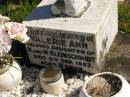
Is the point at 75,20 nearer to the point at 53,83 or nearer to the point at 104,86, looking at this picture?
the point at 53,83

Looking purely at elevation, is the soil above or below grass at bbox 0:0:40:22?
below

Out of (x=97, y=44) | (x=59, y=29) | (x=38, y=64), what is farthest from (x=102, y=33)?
(x=38, y=64)

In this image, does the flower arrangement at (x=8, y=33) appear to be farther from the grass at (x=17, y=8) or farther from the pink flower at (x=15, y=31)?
the grass at (x=17, y=8)

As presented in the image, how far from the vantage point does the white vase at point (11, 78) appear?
4.14 meters

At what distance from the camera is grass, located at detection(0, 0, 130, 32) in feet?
16.9

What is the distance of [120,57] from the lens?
457cm

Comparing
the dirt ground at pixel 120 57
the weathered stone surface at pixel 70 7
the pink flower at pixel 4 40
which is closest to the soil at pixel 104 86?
the dirt ground at pixel 120 57

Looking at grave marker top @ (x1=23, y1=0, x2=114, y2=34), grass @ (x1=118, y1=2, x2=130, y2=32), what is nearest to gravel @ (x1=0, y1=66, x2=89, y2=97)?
grave marker top @ (x1=23, y1=0, x2=114, y2=34)

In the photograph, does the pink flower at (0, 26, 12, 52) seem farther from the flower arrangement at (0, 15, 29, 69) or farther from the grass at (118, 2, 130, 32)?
the grass at (118, 2, 130, 32)

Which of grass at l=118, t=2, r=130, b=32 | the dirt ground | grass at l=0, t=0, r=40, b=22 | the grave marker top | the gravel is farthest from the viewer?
grass at l=0, t=0, r=40, b=22

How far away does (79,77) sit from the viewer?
14.4ft

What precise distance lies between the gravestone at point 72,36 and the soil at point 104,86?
0.34 m

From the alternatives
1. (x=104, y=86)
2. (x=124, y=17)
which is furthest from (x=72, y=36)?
(x=124, y=17)

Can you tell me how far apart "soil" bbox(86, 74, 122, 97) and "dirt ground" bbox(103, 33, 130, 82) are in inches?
17.7
